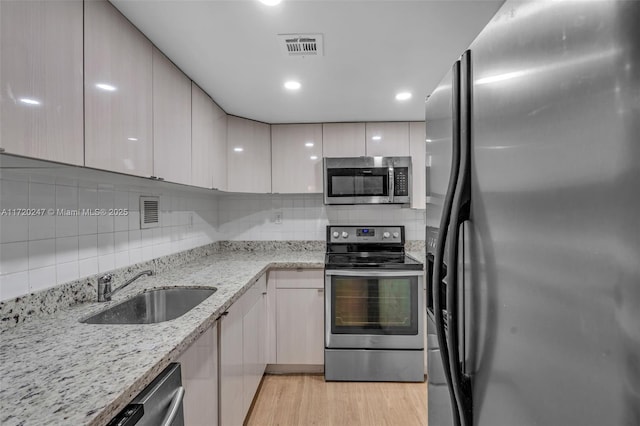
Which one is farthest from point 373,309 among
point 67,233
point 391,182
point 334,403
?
point 67,233

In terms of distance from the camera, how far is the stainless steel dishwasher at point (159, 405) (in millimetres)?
783

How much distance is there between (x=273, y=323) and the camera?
2.59 meters

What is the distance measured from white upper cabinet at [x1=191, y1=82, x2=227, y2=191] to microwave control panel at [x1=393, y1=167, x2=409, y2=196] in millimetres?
1505

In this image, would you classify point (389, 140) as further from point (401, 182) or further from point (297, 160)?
point (297, 160)

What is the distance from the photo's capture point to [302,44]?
160cm

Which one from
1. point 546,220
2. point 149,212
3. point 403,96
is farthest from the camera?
point 403,96

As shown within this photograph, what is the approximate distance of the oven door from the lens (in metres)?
2.48

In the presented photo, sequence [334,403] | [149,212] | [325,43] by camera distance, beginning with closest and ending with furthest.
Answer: [325,43] → [149,212] → [334,403]

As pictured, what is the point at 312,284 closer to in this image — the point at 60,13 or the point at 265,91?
the point at 265,91

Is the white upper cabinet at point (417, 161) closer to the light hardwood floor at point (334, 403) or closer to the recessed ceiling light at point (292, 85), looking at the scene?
the recessed ceiling light at point (292, 85)

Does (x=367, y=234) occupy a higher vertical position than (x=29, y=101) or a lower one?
lower

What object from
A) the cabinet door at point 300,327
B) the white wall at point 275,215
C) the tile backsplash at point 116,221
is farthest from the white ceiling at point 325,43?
the cabinet door at point 300,327

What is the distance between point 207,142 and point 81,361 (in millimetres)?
1710

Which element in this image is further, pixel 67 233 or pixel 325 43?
pixel 325 43
